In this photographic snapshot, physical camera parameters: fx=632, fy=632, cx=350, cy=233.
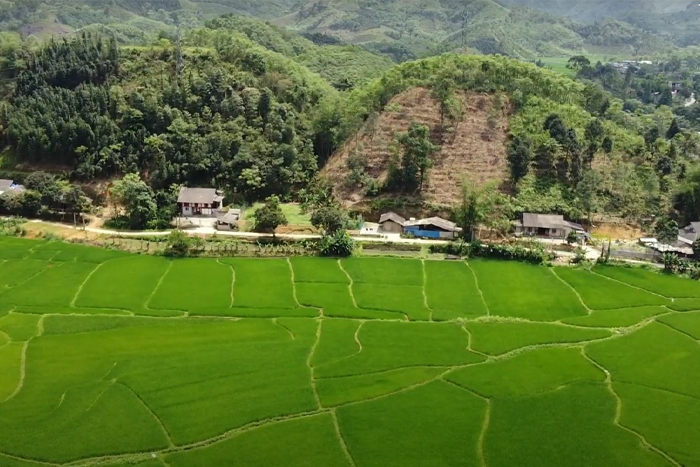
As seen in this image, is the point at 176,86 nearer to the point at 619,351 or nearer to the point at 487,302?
the point at 487,302

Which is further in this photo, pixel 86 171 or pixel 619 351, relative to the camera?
pixel 86 171

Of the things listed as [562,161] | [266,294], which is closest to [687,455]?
[266,294]

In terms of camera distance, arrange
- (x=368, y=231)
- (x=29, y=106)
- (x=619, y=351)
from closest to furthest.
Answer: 1. (x=619, y=351)
2. (x=368, y=231)
3. (x=29, y=106)

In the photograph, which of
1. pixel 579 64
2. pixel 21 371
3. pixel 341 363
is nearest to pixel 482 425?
pixel 341 363

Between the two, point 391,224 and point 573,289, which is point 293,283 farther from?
point 573,289

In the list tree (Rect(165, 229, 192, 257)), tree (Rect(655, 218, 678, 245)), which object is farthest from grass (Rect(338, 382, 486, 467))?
tree (Rect(655, 218, 678, 245))

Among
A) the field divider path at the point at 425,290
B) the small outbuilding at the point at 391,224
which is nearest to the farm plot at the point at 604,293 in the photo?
the field divider path at the point at 425,290

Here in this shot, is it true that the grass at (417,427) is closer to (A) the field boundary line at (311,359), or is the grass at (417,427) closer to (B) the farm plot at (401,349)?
(A) the field boundary line at (311,359)
